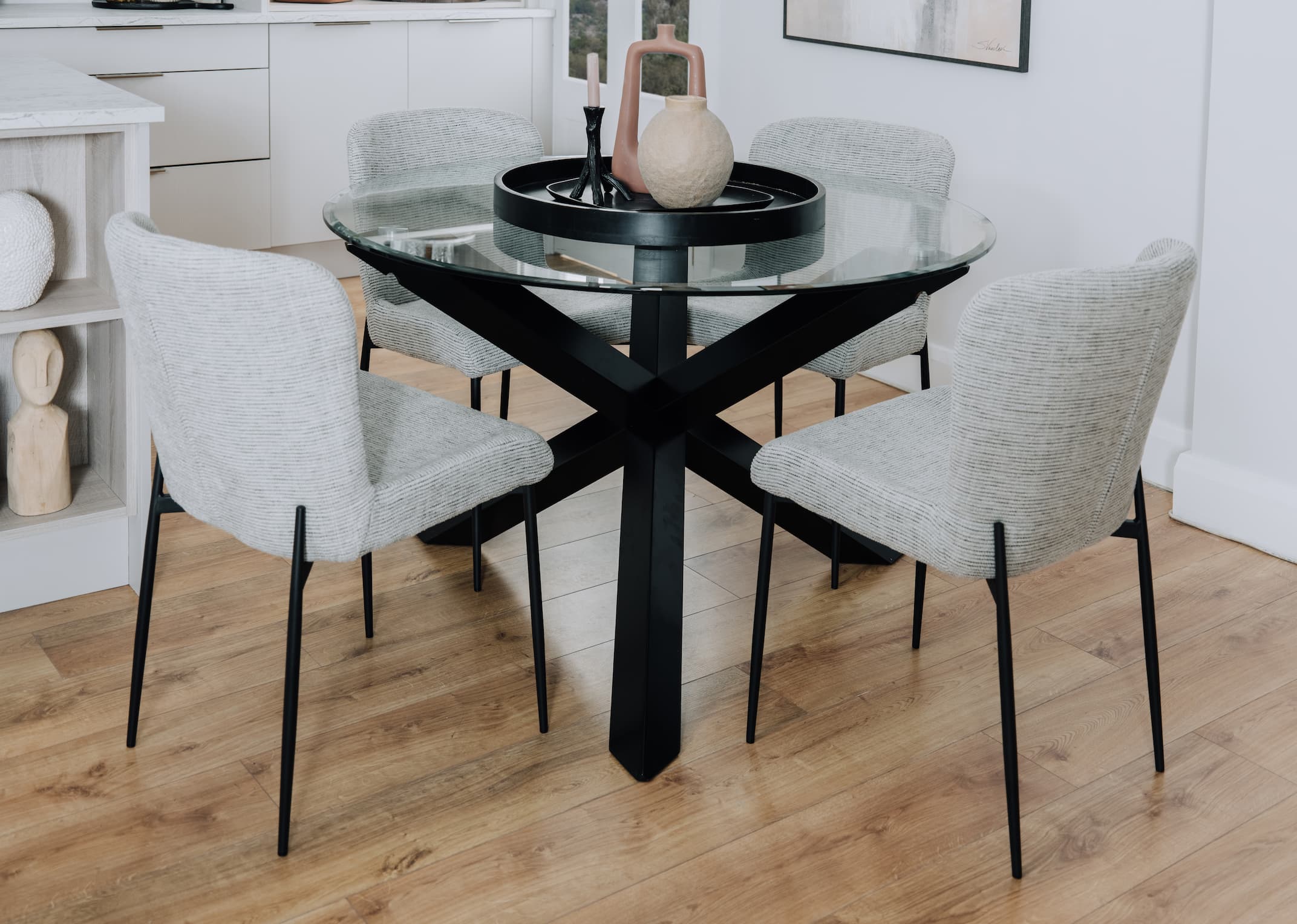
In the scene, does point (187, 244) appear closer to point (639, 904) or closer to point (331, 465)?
point (331, 465)

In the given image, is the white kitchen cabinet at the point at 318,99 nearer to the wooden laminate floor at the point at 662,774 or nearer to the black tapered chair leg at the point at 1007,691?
the wooden laminate floor at the point at 662,774

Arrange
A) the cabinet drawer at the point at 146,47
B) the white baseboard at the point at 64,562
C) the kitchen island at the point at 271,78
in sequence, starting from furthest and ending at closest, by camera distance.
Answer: the kitchen island at the point at 271,78
the cabinet drawer at the point at 146,47
the white baseboard at the point at 64,562

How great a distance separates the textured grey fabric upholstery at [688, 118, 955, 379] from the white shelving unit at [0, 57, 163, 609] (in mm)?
1124

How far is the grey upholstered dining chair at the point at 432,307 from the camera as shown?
2.58 meters

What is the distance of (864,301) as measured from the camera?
200 cm

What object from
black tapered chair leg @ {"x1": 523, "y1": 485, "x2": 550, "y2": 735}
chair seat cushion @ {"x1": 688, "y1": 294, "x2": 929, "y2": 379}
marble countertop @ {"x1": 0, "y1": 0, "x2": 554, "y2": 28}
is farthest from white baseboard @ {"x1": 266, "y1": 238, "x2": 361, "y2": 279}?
black tapered chair leg @ {"x1": 523, "y1": 485, "x2": 550, "y2": 735}

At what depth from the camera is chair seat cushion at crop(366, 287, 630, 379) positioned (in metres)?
2.57

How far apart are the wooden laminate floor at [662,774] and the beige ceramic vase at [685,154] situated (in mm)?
830

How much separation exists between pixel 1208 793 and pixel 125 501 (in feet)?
6.28

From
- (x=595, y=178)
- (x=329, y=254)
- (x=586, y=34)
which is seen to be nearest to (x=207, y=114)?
(x=329, y=254)

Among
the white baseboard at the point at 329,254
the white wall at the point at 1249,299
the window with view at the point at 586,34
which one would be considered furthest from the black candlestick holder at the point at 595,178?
the window with view at the point at 586,34

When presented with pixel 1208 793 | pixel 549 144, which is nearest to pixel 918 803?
pixel 1208 793

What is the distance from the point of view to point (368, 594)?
7.72 ft

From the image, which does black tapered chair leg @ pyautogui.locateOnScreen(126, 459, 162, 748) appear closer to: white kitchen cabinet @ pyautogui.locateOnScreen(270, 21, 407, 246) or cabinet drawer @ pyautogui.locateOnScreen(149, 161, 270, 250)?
cabinet drawer @ pyautogui.locateOnScreen(149, 161, 270, 250)
